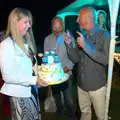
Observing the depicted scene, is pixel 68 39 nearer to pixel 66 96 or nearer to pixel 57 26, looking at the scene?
pixel 57 26

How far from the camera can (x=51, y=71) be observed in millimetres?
2725

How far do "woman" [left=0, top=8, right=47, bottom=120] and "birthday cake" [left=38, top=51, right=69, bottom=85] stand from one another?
0.83ft

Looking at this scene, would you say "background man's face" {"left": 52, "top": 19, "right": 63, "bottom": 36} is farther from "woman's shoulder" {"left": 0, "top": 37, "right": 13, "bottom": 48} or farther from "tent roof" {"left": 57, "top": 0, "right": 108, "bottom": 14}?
"tent roof" {"left": 57, "top": 0, "right": 108, "bottom": 14}

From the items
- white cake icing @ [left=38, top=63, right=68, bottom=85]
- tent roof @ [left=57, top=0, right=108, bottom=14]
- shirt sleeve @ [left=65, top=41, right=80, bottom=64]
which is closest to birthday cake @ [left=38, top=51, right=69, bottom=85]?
white cake icing @ [left=38, top=63, right=68, bottom=85]

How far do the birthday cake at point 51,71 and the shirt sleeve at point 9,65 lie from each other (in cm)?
41

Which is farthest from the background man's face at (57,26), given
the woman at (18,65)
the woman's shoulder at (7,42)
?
the woman's shoulder at (7,42)

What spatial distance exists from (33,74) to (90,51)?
65cm

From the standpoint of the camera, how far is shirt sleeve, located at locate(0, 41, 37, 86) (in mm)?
2223

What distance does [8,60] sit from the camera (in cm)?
222

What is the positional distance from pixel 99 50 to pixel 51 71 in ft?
→ 1.92

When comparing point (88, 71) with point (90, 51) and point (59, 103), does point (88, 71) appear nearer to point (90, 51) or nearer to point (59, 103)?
point (90, 51)

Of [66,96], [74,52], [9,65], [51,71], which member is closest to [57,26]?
[74,52]

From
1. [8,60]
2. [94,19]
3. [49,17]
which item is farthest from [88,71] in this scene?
[49,17]

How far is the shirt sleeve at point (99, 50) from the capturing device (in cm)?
258
